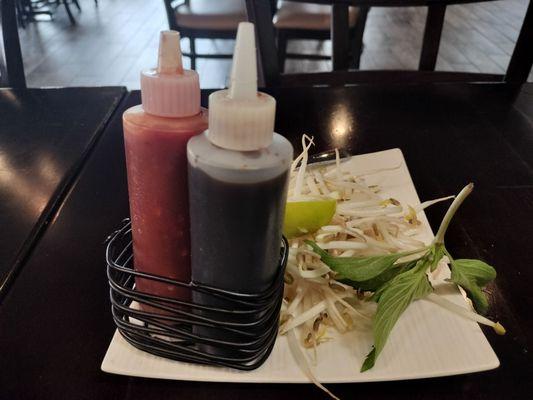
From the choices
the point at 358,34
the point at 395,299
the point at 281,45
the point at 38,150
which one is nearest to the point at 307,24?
the point at 281,45

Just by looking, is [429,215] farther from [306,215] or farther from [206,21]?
[206,21]

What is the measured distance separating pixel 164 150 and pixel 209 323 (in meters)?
0.15

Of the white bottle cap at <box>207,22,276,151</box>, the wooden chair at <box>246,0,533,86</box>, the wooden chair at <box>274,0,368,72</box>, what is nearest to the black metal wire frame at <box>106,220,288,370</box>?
the white bottle cap at <box>207,22,276,151</box>

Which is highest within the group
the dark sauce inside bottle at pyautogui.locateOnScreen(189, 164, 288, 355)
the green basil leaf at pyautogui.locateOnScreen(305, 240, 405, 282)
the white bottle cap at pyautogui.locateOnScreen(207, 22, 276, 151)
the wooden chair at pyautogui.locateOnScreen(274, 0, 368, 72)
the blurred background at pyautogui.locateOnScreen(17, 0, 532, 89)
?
the white bottle cap at pyautogui.locateOnScreen(207, 22, 276, 151)

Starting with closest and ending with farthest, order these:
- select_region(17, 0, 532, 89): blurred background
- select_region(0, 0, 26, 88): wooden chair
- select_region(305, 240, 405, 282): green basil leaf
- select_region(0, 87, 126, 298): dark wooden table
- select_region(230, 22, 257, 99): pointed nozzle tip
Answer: select_region(230, 22, 257, 99): pointed nozzle tip
select_region(305, 240, 405, 282): green basil leaf
select_region(0, 87, 126, 298): dark wooden table
select_region(0, 0, 26, 88): wooden chair
select_region(17, 0, 532, 89): blurred background

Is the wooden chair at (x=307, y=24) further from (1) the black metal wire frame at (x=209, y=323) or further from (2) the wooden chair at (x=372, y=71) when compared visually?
(1) the black metal wire frame at (x=209, y=323)

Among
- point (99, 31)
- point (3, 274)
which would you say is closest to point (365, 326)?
point (3, 274)

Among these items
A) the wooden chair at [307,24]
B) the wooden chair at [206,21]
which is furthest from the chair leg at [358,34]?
the wooden chair at [206,21]

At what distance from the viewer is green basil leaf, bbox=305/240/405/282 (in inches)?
17.7

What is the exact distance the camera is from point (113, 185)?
27.8 inches

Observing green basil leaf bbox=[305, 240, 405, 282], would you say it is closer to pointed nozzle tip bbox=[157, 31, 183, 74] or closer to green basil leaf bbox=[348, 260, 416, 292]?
green basil leaf bbox=[348, 260, 416, 292]

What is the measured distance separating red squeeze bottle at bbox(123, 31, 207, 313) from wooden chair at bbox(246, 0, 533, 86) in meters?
0.76

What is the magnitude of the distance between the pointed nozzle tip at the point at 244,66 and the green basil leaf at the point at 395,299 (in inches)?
8.9

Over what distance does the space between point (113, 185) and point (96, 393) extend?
355 millimetres
